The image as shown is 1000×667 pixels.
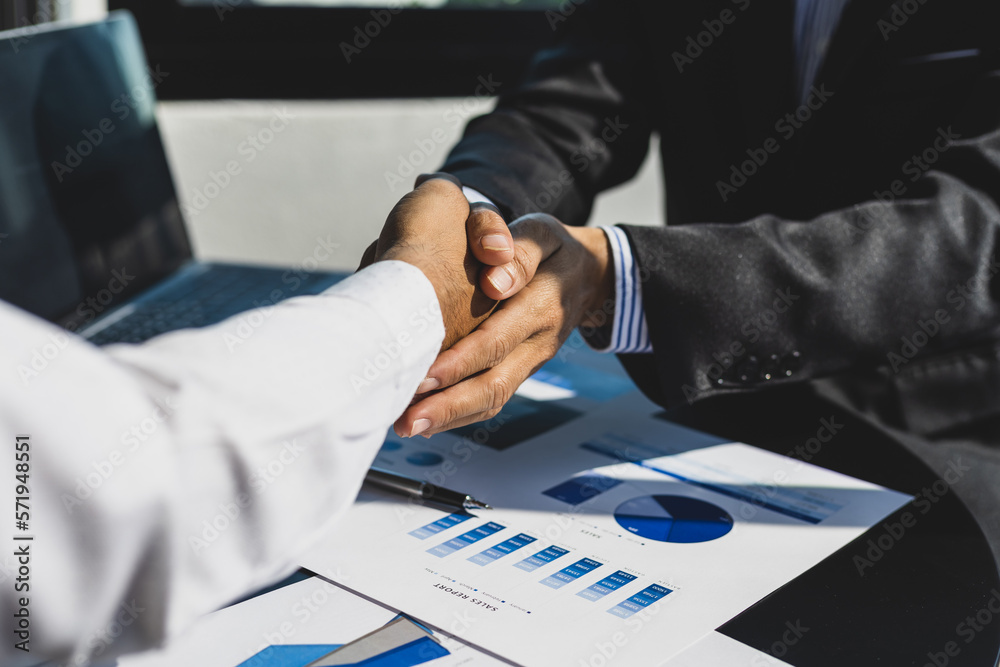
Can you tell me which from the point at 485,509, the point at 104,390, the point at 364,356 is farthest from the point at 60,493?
the point at 485,509

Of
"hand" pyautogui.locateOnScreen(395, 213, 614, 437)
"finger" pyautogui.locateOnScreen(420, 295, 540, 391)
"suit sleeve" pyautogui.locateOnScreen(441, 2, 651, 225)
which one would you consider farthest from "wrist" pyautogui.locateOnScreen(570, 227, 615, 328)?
"suit sleeve" pyautogui.locateOnScreen(441, 2, 651, 225)

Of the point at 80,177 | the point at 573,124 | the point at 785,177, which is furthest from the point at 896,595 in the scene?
the point at 80,177

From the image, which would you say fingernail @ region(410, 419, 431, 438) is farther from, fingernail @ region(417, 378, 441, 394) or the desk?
the desk

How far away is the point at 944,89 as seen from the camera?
1.05 metres

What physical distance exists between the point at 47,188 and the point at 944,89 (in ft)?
3.85

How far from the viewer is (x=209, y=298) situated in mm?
1155

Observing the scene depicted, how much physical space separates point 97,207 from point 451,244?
2.12 feet

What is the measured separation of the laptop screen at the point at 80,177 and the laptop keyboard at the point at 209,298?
0.17 feet

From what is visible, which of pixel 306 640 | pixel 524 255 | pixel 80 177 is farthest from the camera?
pixel 80 177

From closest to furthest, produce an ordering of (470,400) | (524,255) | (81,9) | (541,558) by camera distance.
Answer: (541,558), (470,400), (524,255), (81,9)

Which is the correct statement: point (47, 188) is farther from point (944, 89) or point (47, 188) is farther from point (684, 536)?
point (944, 89)

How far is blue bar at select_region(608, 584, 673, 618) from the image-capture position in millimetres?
533

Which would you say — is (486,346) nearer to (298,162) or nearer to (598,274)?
(598,274)

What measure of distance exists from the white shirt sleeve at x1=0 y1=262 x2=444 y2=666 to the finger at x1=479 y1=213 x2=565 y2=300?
1.24 feet
